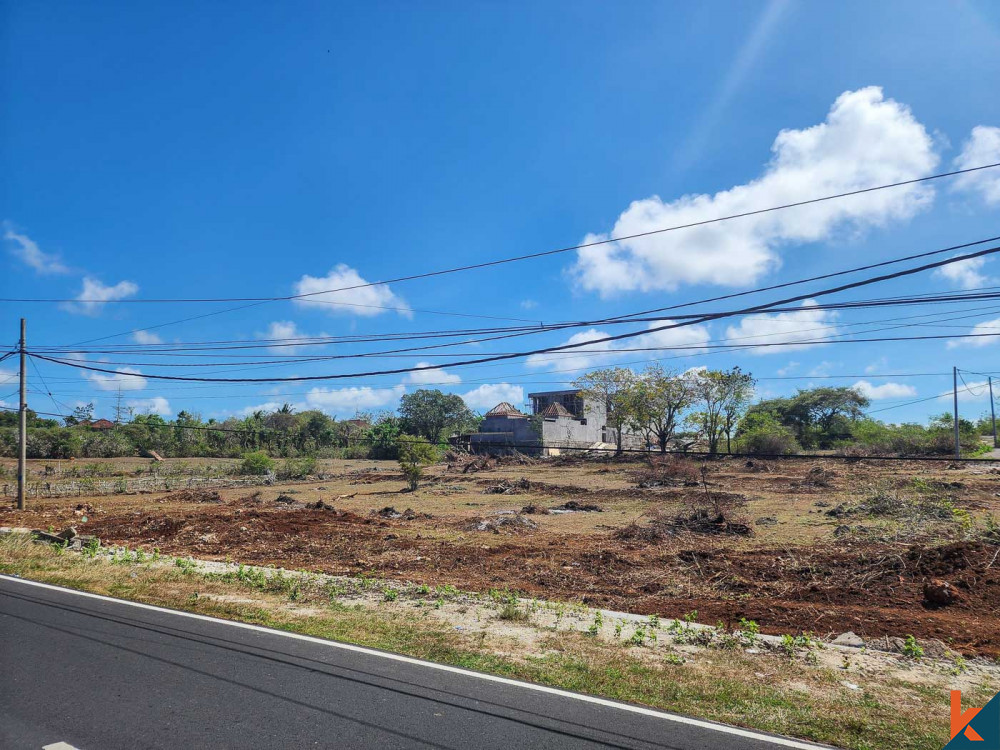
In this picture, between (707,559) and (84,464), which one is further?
(84,464)

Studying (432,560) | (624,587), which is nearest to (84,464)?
(432,560)

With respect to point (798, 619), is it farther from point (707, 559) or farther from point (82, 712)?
point (82, 712)

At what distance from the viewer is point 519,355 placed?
1555cm

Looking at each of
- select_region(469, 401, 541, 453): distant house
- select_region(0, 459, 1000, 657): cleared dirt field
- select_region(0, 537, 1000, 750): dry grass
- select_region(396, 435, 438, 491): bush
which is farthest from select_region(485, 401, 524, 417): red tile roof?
select_region(0, 537, 1000, 750): dry grass

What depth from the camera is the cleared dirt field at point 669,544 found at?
10094mm

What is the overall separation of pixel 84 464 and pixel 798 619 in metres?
52.7

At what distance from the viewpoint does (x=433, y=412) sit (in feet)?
278

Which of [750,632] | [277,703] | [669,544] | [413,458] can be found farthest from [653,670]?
[413,458]

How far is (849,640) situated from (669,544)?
839 centimetres

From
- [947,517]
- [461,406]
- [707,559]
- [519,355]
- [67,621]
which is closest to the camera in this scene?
[67,621]

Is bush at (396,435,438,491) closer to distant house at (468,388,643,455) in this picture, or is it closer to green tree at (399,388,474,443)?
distant house at (468,388,643,455)

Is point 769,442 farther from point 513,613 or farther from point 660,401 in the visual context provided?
point 513,613

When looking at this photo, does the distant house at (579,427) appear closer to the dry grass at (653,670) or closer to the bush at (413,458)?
the bush at (413,458)

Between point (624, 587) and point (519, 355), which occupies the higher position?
point (519, 355)
